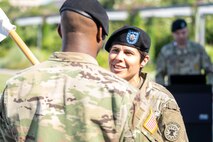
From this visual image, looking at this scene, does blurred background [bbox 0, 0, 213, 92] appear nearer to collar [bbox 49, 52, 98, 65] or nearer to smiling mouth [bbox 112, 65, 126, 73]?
smiling mouth [bbox 112, 65, 126, 73]

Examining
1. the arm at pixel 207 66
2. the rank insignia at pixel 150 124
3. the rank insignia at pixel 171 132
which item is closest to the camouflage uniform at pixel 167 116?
the rank insignia at pixel 171 132

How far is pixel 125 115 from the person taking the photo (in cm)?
298

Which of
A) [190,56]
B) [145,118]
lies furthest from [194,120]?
[145,118]

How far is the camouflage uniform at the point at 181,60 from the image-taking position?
886 cm

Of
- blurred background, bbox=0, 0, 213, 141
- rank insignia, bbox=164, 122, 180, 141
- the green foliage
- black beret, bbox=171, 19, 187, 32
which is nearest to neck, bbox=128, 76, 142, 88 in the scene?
rank insignia, bbox=164, 122, 180, 141

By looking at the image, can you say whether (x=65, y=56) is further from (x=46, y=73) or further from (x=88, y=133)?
(x=88, y=133)

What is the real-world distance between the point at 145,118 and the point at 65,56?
1.59 ft

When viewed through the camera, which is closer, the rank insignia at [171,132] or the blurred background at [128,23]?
the rank insignia at [171,132]

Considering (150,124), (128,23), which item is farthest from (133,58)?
(128,23)

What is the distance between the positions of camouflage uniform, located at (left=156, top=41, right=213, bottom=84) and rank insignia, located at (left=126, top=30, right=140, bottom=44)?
13.7 ft

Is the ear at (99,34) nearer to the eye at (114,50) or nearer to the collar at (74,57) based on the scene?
the collar at (74,57)

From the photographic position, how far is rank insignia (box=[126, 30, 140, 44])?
4629mm

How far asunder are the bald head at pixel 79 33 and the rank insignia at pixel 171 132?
1.19 meters

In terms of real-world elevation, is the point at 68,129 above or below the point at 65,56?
below
